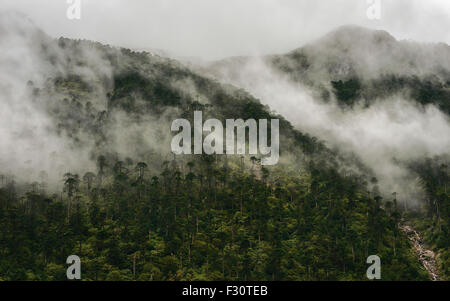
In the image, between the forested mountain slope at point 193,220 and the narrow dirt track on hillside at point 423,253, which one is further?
the narrow dirt track on hillside at point 423,253

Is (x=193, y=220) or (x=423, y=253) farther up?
(x=193, y=220)

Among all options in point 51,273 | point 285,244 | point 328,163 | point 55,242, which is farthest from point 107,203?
point 328,163

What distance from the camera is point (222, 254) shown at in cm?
11938

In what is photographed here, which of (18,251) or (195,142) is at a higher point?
(195,142)

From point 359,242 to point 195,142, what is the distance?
87.1 meters

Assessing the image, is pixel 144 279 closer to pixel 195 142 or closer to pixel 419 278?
pixel 419 278

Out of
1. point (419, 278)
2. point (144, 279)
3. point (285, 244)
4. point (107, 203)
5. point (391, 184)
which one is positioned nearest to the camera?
point (144, 279)

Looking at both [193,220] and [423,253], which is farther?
[423,253]

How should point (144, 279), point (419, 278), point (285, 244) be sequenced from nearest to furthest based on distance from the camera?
point (144, 279) < point (419, 278) < point (285, 244)

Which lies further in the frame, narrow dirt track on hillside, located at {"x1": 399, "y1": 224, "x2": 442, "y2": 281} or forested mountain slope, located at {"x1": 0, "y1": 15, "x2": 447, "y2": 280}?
narrow dirt track on hillside, located at {"x1": 399, "y1": 224, "x2": 442, "y2": 281}

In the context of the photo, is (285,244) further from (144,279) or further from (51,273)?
(51,273)
